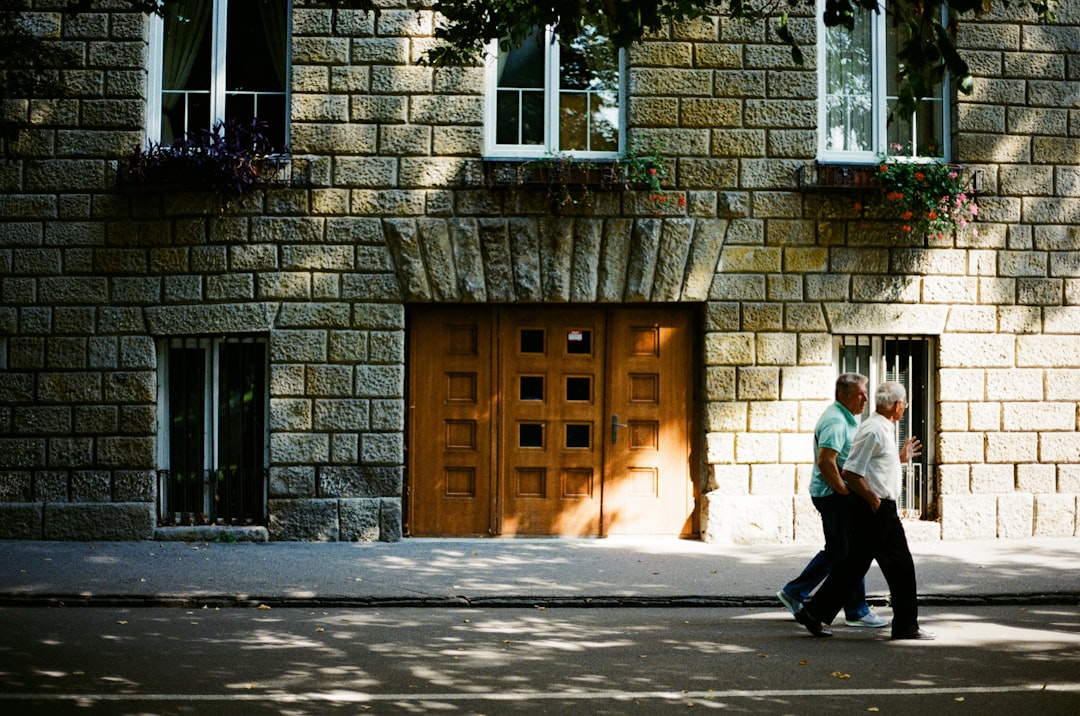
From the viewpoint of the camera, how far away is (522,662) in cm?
699

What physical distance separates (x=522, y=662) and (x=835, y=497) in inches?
100.0

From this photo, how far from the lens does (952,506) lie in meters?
11.8

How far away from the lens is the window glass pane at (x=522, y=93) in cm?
1191

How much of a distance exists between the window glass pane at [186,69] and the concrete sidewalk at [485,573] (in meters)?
4.38

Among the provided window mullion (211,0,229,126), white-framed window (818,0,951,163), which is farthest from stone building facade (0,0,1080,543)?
window mullion (211,0,229,126)

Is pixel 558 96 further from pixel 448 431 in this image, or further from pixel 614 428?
pixel 448 431

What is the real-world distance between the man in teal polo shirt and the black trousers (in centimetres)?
17

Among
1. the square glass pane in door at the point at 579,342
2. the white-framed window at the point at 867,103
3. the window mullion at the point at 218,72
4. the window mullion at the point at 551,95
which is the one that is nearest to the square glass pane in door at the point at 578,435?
the square glass pane in door at the point at 579,342

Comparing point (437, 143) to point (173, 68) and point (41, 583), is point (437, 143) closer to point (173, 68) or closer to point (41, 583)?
point (173, 68)

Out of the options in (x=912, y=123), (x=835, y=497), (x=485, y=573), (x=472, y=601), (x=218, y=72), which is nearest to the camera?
(x=835, y=497)

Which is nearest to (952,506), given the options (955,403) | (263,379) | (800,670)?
(955,403)

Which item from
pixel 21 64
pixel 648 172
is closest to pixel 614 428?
pixel 648 172

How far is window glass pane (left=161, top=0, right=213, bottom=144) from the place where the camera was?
38.9 feet

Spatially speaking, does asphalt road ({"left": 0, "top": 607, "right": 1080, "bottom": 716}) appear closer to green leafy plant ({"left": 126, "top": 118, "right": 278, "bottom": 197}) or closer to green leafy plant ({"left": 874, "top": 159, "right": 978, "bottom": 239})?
green leafy plant ({"left": 874, "top": 159, "right": 978, "bottom": 239})
